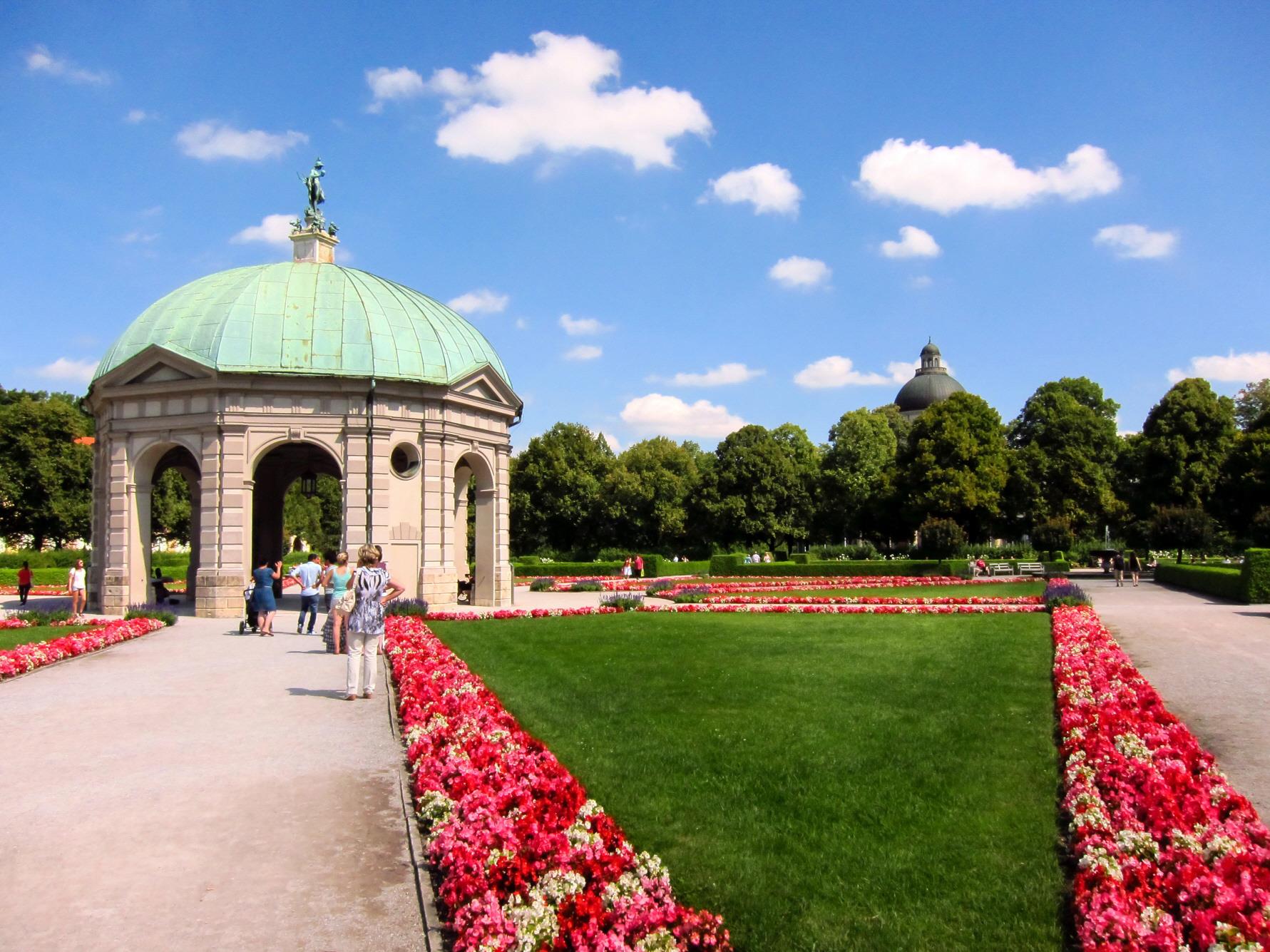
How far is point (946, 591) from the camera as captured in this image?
34562 millimetres

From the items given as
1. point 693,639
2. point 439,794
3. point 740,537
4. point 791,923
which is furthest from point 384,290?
point 740,537

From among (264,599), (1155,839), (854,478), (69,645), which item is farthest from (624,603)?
(854,478)

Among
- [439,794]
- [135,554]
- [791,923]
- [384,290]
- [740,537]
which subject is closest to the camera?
[791,923]

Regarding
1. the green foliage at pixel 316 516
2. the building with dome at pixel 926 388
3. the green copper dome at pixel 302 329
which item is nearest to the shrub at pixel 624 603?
the green copper dome at pixel 302 329

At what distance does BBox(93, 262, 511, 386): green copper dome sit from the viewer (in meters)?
25.6

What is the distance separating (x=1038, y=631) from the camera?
63.5 ft

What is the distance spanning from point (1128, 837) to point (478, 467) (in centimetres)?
2492

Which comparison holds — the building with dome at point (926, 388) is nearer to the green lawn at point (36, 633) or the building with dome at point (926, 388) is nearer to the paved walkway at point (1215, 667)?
the paved walkway at point (1215, 667)

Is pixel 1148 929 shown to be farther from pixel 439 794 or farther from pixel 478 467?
pixel 478 467

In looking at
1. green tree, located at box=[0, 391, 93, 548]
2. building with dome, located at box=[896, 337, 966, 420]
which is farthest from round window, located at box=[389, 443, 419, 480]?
building with dome, located at box=[896, 337, 966, 420]

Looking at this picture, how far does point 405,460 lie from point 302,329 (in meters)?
4.61

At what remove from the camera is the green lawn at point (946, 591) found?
31.8 meters

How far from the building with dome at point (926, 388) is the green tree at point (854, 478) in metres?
42.2

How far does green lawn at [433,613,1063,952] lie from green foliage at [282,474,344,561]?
62.0 metres
